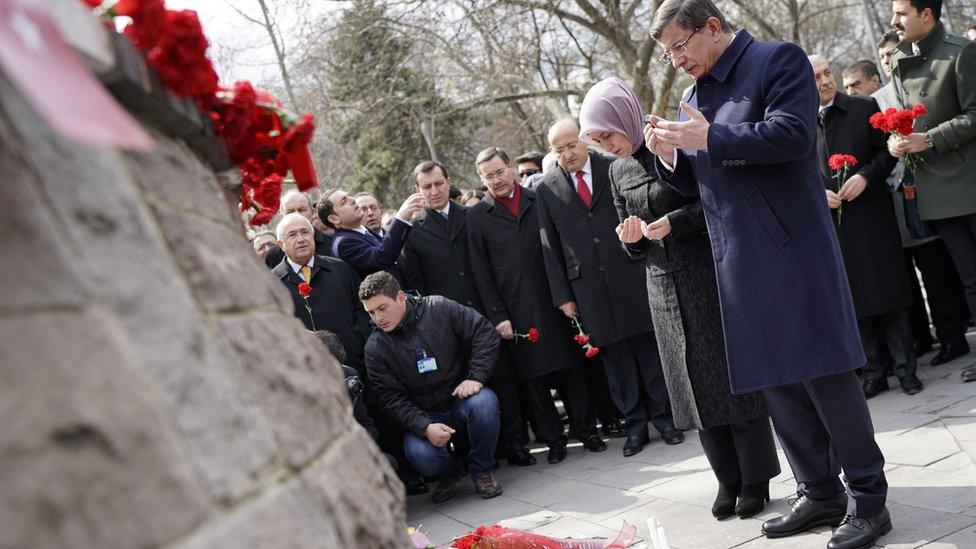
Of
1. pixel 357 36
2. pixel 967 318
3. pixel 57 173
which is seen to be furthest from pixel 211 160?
pixel 357 36

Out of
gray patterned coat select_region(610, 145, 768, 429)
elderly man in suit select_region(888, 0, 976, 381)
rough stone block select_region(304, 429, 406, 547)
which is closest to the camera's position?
rough stone block select_region(304, 429, 406, 547)

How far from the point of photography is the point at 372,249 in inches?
281

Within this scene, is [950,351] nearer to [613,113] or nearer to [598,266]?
[598,266]

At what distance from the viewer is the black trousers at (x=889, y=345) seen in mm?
6039

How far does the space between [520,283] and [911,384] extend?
2649 mm

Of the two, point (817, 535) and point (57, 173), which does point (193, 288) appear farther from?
point (817, 535)

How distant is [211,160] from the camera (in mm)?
2006

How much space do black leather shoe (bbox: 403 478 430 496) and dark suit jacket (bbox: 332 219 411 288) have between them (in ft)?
5.06

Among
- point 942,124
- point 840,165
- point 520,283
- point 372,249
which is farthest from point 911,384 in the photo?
point 372,249

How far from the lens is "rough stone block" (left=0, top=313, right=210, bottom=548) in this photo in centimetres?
104

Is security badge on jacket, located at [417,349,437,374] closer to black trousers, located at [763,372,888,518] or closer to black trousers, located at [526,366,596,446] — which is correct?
black trousers, located at [526,366,596,446]

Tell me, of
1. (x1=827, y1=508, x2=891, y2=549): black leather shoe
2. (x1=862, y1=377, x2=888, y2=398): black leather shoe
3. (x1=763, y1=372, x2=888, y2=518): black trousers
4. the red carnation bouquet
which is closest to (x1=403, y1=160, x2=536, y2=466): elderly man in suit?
(x1=862, y1=377, x2=888, y2=398): black leather shoe

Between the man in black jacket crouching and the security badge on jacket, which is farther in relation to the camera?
the security badge on jacket

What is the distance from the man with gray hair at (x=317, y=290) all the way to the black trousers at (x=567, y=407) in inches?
49.3
